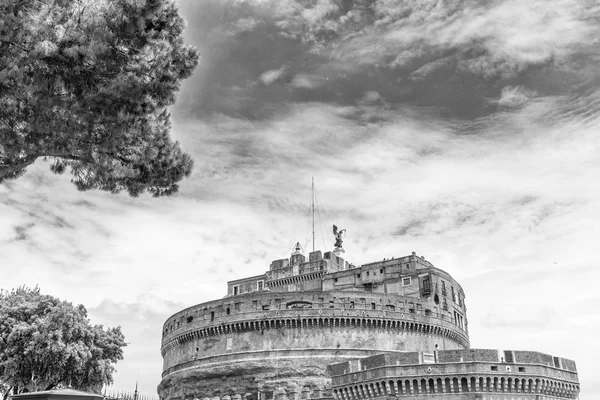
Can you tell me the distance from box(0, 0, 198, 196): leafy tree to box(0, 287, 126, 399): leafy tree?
2077 centimetres

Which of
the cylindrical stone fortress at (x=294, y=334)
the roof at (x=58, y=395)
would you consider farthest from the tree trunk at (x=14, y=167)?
the cylindrical stone fortress at (x=294, y=334)

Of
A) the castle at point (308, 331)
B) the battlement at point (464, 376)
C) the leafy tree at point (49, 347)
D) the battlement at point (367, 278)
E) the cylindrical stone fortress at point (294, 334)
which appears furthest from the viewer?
the battlement at point (367, 278)

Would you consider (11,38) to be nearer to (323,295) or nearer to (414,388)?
(414,388)

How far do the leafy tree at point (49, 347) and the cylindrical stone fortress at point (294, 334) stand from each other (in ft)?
41.0

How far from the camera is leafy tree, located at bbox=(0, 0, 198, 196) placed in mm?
10961

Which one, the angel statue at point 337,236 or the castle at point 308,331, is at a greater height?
the angel statue at point 337,236

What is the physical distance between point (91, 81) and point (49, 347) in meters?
24.3

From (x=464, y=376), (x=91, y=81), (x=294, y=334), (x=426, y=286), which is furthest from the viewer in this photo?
(x=426, y=286)

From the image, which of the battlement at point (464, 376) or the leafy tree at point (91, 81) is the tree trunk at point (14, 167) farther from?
the battlement at point (464, 376)

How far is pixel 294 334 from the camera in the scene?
45.1 m

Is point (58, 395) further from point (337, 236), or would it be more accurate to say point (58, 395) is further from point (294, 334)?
point (337, 236)

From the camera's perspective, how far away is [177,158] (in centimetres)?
1507

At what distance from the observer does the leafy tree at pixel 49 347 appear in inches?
1259

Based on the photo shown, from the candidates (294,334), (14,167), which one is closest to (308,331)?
(294,334)
